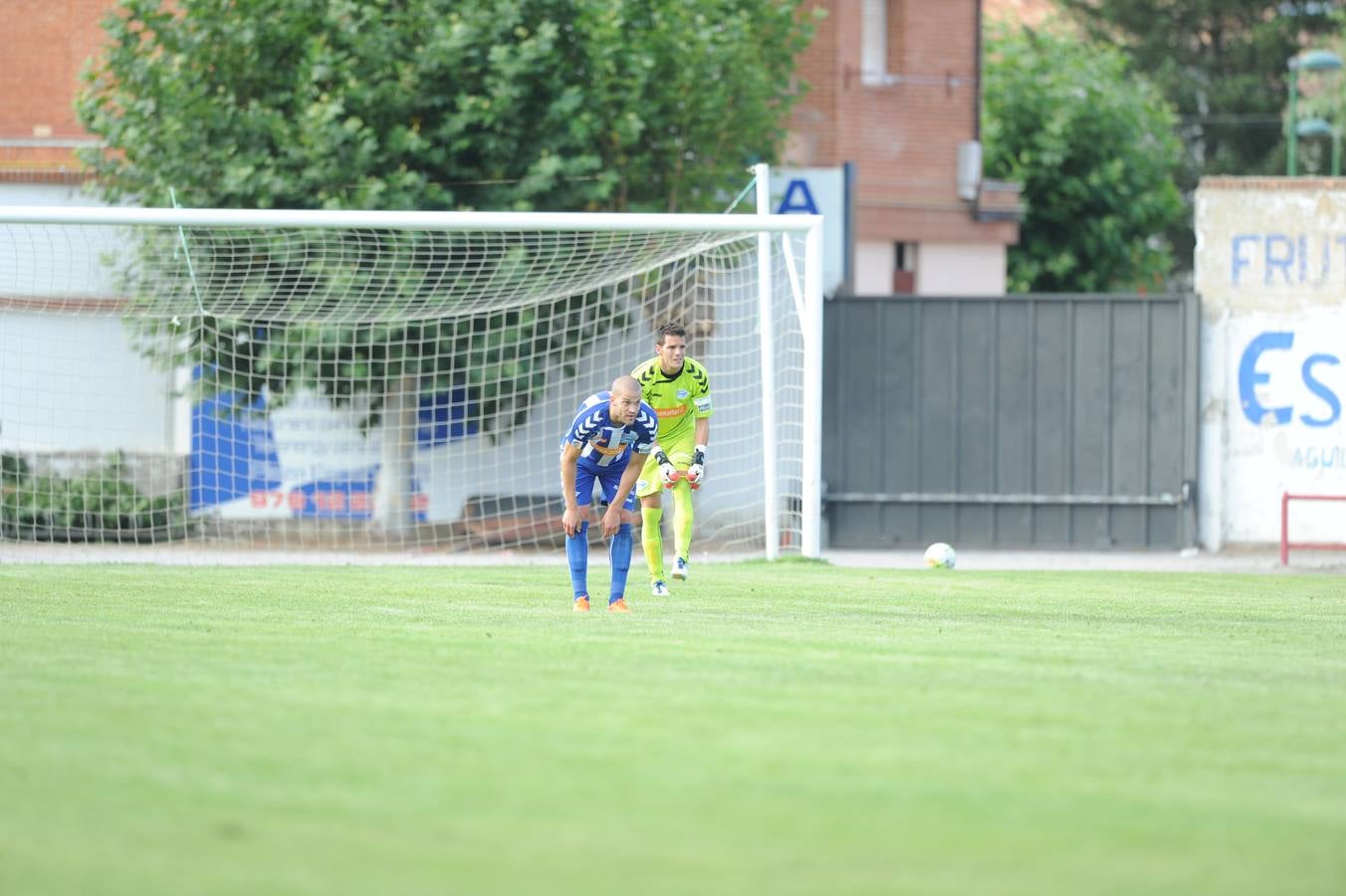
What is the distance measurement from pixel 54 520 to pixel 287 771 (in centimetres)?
1362

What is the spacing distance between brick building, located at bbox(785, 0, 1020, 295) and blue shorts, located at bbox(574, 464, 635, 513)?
1574 cm

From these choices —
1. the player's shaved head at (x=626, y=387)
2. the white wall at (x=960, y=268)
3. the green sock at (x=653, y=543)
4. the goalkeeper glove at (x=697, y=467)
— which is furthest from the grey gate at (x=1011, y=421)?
the white wall at (x=960, y=268)

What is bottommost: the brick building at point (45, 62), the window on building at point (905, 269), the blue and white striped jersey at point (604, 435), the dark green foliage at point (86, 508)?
the dark green foliage at point (86, 508)

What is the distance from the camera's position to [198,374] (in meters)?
19.4

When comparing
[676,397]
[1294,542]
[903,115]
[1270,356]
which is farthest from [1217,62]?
[676,397]

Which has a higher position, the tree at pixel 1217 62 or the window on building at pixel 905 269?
the tree at pixel 1217 62

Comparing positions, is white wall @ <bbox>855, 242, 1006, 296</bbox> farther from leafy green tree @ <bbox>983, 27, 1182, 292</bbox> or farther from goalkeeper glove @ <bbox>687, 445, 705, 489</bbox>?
goalkeeper glove @ <bbox>687, 445, 705, 489</bbox>

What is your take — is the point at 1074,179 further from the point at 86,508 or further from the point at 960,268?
the point at 86,508

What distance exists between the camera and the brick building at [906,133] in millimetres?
26875

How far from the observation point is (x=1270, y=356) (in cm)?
1877

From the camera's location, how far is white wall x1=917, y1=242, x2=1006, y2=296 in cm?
2898

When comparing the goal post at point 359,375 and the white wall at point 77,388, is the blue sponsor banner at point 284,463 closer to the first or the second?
the goal post at point 359,375

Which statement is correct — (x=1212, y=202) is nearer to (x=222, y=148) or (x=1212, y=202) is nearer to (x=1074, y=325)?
(x=1074, y=325)

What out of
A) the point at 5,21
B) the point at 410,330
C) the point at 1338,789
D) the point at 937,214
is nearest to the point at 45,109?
the point at 5,21
